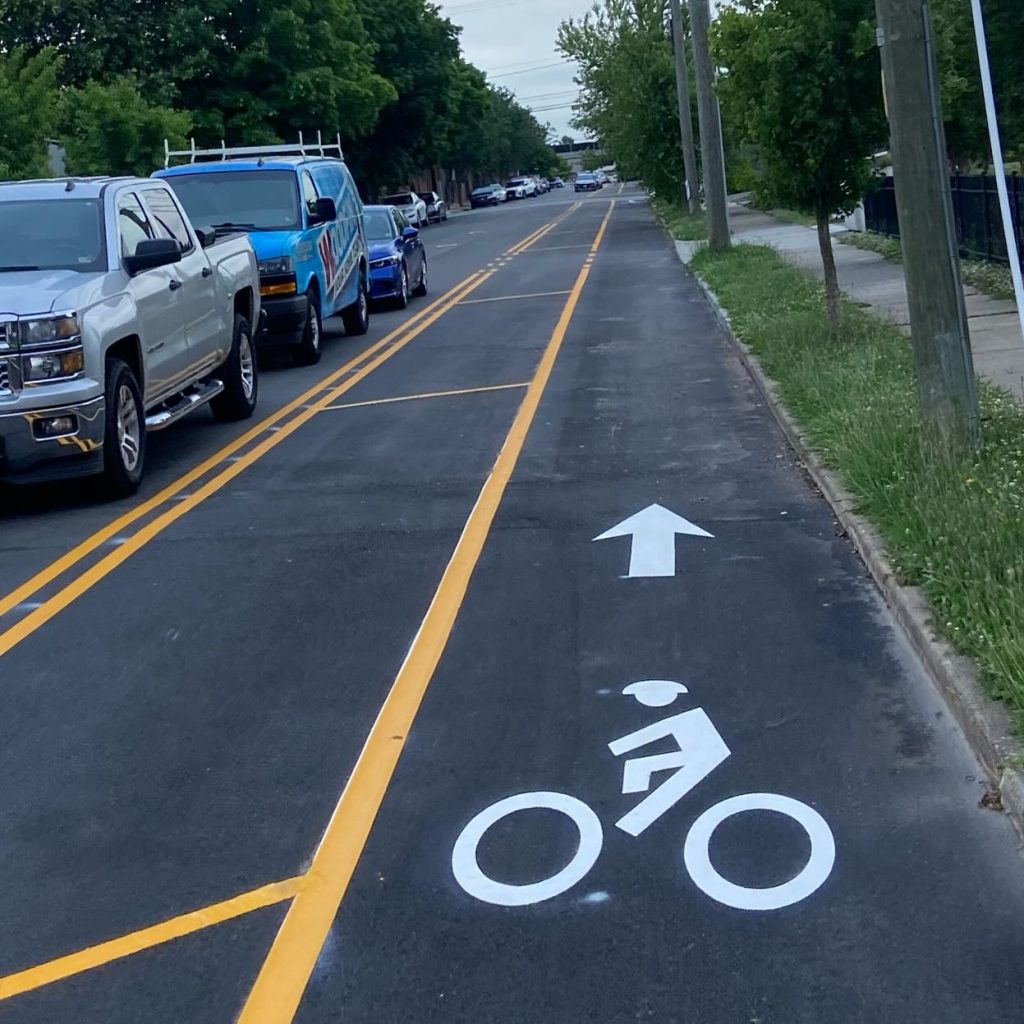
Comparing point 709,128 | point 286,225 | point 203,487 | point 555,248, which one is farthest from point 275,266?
point 555,248

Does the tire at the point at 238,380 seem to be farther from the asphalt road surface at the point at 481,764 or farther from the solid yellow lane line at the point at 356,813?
the solid yellow lane line at the point at 356,813

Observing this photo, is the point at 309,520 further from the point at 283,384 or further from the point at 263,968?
the point at 283,384

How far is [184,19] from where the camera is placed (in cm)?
4872

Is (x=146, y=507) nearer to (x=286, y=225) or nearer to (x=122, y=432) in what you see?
(x=122, y=432)

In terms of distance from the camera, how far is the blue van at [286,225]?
16.6 meters

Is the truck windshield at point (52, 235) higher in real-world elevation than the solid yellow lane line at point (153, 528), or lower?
higher

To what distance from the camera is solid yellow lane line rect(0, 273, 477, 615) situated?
8062 mm

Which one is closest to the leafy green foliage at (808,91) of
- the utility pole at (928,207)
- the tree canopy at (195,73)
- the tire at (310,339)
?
the utility pole at (928,207)

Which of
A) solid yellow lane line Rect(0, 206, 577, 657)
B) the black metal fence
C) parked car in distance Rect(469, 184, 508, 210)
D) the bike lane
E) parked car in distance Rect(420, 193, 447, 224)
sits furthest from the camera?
parked car in distance Rect(469, 184, 508, 210)

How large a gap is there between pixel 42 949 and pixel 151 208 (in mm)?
8157

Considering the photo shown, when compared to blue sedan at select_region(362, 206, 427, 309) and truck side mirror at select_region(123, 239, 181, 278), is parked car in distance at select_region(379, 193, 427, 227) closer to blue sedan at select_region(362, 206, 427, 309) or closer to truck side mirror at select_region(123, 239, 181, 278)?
blue sedan at select_region(362, 206, 427, 309)

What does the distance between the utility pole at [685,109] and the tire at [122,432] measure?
30.3 metres

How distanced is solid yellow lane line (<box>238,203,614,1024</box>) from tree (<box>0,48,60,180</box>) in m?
20.1

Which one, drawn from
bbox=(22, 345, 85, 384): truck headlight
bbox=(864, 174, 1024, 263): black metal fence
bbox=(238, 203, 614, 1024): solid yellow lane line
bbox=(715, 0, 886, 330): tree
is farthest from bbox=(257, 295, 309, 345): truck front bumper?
bbox=(238, 203, 614, 1024): solid yellow lane line
